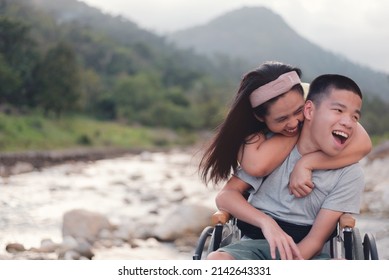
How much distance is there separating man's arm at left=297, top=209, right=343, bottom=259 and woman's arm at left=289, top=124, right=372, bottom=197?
6 cm

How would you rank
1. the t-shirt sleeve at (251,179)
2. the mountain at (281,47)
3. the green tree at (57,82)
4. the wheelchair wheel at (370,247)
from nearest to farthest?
the wheelchair wheel at (370,247), the t-shirt sleeve at (251,179), the mountain at (281,47), the green tree at (57,82)

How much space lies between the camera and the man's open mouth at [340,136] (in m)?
1.25

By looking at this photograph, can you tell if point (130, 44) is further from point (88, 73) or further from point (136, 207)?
point (136, 207)

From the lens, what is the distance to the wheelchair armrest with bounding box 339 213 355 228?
1.24 meters

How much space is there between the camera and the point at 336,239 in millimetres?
1334

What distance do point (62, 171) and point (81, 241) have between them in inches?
170

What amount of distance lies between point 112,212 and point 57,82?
14.7 feet

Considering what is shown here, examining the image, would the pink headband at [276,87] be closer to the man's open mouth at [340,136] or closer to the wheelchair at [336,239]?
the man's open mouth at [340,136]

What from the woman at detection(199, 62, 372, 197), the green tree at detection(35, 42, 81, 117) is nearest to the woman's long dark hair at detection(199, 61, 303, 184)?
the woman at detection(199, 62, 372, 197)

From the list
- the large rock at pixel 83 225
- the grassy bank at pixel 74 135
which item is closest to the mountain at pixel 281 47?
the large rock at pixel 83 225

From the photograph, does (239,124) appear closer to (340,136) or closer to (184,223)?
(340,136)

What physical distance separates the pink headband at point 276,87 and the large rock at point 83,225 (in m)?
2.41

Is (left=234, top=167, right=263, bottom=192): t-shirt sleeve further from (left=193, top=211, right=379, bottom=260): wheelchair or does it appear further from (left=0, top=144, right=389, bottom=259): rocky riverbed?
(left=0, top=144, right=389, bottom=259): rocky riverbed
